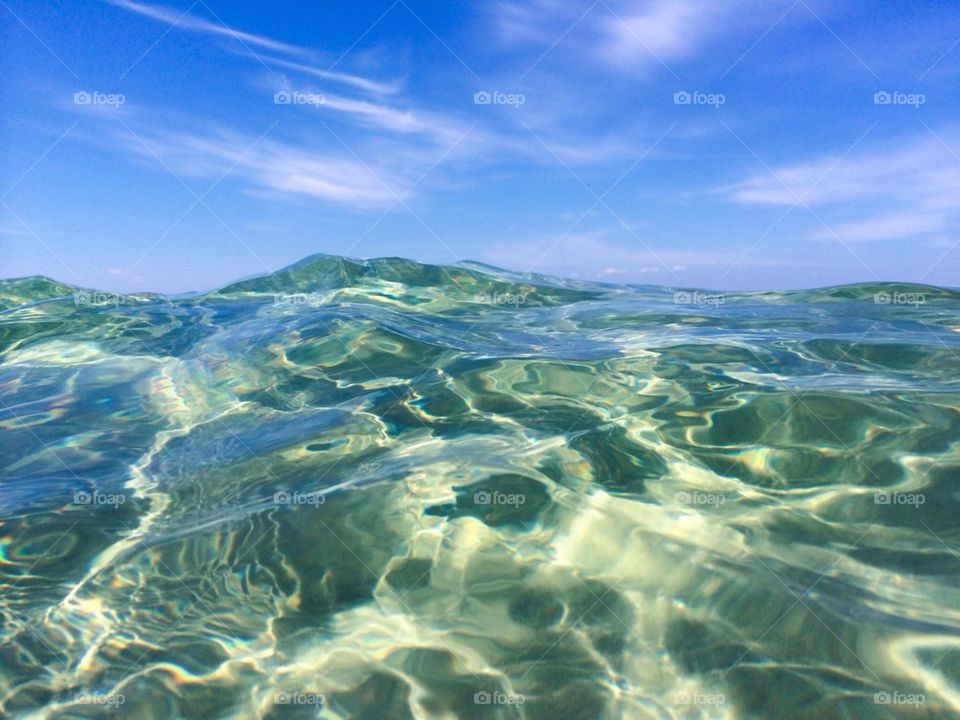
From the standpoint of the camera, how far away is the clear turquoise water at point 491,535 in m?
2.46

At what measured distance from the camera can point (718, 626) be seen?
2.68 meters

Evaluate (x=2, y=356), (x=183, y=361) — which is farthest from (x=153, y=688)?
(x=2, y=356)

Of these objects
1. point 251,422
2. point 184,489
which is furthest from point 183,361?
point 184,489

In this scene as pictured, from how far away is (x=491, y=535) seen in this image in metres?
3.31

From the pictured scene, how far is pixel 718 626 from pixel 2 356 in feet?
30.4

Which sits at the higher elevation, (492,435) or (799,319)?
(799,319)

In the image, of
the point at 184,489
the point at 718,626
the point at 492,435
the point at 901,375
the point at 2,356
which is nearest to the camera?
the point at 718,626

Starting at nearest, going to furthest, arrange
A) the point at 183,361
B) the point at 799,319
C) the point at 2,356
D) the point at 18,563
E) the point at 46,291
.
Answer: the point at 18,563, the point at 183,361, the point at 2,356, the point at 799,319, the point at 46,291

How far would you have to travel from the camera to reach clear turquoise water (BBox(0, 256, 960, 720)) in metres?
2.46

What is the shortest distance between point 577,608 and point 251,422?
361 centimetres

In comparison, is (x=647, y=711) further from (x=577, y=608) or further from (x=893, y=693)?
(x=893, y=693)

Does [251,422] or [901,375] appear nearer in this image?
[251,422]

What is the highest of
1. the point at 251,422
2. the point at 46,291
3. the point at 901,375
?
the point at 46,291

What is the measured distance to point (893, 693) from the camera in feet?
7.48
